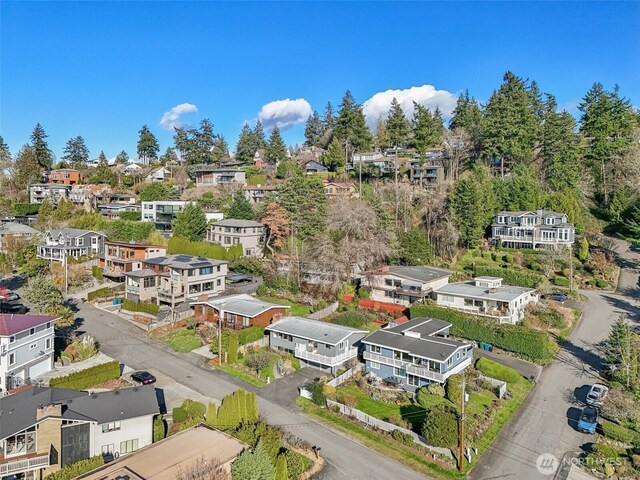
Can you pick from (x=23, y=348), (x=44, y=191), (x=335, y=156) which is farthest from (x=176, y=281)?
(x=44, y=191)

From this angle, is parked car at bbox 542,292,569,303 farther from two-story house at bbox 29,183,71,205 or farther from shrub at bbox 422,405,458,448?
two-story house at bbox 29,183,71,205

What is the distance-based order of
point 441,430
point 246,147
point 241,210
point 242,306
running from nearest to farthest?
point 441,430 → point 242,306 → point 241,210 → point 246,147

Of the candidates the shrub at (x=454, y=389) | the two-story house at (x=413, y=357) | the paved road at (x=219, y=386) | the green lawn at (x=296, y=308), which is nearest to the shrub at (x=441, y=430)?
the paved road at (x=219, y=386)

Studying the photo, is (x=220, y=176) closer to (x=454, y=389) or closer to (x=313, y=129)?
(x=313, y=129)

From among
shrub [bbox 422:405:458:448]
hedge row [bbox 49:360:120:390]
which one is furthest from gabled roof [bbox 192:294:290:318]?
shrub [bbox 422:405:458:448]

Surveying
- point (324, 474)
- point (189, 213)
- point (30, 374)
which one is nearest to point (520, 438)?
point (324, 474)
